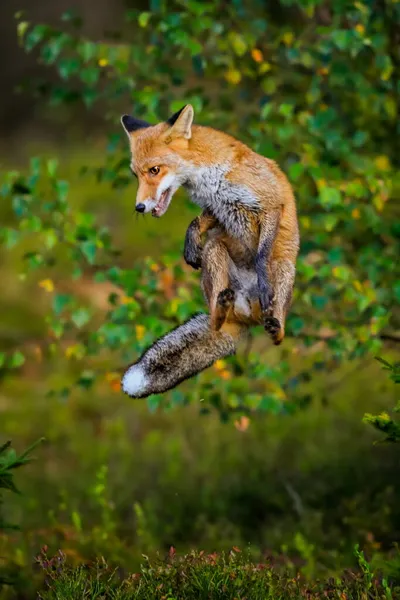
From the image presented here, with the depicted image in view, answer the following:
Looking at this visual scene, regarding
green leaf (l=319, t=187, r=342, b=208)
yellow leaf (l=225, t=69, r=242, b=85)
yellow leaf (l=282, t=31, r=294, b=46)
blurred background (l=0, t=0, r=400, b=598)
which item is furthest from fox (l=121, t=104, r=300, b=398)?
yellow leaf (l=282, t=31, r=294, b=46)

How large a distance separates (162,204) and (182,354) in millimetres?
752

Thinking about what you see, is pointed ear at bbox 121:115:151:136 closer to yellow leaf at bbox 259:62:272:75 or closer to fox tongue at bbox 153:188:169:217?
fox tongue at bbox 153:188:169:217

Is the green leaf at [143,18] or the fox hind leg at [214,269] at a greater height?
the fox hind leg at [214,269]

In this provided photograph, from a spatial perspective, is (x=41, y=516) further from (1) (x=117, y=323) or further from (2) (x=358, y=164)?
(2) (x=358, y=164)

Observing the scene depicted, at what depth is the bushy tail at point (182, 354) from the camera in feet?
13.1

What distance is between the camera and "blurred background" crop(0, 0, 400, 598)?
6.93 meters

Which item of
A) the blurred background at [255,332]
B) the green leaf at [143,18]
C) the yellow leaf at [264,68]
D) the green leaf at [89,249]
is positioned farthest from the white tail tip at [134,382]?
the yellow leaf at [264,68]

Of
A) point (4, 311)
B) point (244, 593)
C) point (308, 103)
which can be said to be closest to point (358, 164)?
point (308, 103)

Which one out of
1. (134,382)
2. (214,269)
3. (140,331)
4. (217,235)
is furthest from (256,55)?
(134,382)

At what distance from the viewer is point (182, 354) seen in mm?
4203

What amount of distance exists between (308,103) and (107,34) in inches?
65.7

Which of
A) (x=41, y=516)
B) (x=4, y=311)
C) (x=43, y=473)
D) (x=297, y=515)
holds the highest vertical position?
(x=297, y=515)

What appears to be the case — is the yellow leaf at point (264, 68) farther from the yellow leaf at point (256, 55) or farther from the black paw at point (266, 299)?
the black paw at point (266, 299)

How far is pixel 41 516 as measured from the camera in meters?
8.53
